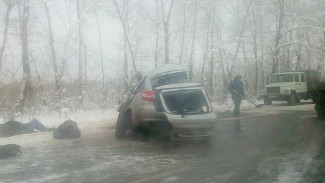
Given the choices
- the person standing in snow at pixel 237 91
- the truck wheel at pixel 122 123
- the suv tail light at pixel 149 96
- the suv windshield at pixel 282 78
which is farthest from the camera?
the suv windshield at pixel 282 78

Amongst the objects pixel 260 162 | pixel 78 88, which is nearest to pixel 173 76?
pixel 260 162

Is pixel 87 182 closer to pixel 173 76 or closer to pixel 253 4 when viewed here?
pixel 173 76

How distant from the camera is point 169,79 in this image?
30.6 feet

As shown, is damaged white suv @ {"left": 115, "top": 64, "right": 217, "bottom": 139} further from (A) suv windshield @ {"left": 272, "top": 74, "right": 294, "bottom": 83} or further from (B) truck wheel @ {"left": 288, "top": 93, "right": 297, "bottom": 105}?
(A) suv windshield @ {"left": 272, "top": 74, "right": 294, "bottom": 83}

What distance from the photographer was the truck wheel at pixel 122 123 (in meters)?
9.47

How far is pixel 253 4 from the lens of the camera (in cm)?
3453

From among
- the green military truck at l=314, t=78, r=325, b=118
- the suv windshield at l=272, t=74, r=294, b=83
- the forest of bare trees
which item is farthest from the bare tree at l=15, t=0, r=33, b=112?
the suv windshield at l=272, t=74, r=294, b=83

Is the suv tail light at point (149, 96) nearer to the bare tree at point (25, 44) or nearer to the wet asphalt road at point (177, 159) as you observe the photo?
the wet asphalt road at point (177, 159)

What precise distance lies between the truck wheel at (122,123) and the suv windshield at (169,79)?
125cm

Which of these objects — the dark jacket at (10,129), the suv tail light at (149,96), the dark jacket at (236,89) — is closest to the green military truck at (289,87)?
the dark jacket at (236,89)

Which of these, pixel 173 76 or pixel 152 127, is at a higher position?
pixel 173 76

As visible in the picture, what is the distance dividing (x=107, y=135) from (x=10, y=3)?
42.2 feet

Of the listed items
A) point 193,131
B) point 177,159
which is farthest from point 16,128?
point 177,159

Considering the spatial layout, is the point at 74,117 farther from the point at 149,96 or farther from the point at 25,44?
the point at 149,96
